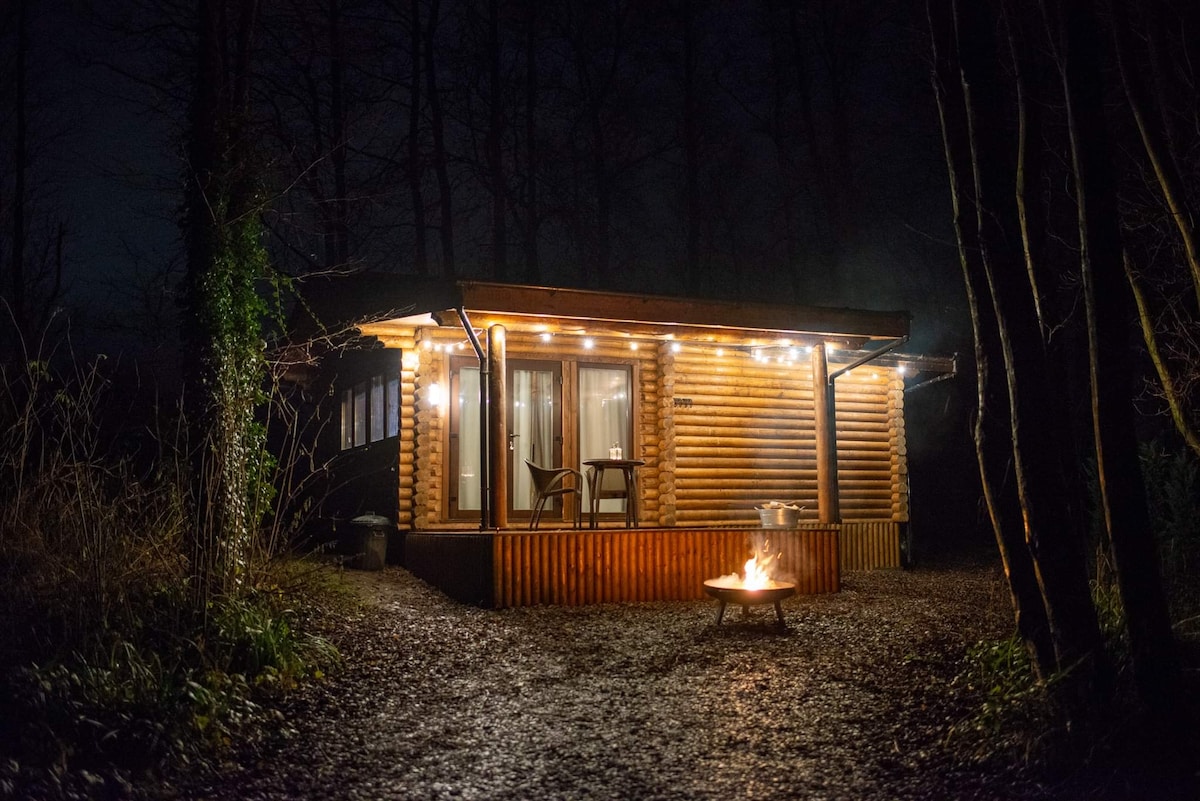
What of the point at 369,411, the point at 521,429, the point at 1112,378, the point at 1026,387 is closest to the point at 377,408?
the point at 369,411

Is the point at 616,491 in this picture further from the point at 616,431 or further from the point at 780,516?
the point at 780,516

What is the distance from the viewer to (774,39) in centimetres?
2169

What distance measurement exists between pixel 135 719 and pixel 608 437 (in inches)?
318

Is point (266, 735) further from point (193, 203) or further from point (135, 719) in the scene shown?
point (193, 203)

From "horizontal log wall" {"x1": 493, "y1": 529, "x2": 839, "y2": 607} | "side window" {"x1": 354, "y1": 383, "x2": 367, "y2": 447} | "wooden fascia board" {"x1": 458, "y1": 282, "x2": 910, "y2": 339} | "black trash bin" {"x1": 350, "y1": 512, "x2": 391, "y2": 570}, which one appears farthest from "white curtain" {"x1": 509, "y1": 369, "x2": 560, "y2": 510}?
"horizontal log wall" {"x1": 493, "y1": 529, "x2": 839, "y2": 607}

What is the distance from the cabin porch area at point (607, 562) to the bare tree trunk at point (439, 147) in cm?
1145

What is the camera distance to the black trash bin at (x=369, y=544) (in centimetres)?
1100

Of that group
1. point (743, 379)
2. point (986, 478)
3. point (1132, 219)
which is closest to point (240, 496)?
point (986, 478)

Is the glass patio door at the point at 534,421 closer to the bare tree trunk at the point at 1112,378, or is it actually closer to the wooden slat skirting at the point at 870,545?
the wooden slat skirting at the point at 870,545

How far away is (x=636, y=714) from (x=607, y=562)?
3.60 m

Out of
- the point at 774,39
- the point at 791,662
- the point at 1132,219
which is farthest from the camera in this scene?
the point at 774,39

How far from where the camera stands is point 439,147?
66.0 ft

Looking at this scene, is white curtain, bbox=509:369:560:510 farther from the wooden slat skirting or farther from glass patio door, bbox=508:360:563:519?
the wooden slat skirting

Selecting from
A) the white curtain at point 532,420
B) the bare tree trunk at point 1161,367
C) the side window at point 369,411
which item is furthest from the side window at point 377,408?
the bare tree trunk at point 1161,367
